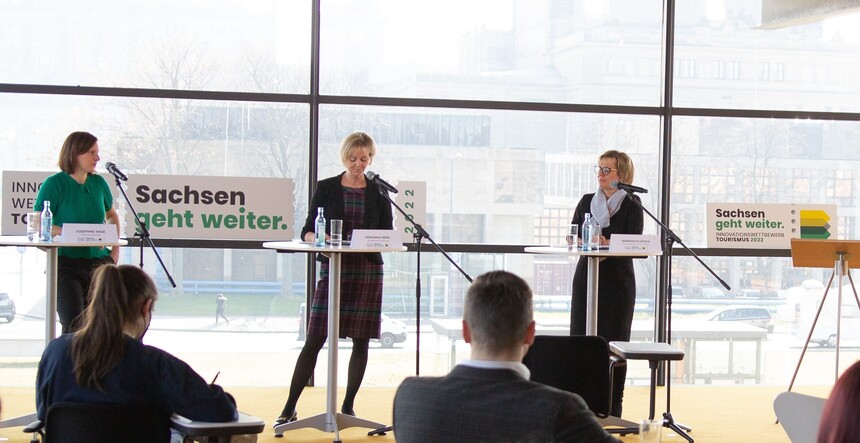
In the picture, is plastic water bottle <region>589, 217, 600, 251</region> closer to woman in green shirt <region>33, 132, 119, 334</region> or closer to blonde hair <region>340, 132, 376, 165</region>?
blonde hair <region>340, 132, 376, 165</region>

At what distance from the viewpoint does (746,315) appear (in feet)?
22.7

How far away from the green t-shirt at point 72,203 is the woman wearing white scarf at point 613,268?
2.64m

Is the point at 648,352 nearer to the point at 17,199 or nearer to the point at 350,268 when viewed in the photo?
the point at 350,268

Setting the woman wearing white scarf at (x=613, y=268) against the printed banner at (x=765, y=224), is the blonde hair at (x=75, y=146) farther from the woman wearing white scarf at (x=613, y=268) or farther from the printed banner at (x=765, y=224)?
the printed banner at (x=765, y=224)

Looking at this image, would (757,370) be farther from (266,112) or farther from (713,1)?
(266,112)

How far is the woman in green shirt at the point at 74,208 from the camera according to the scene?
4.75m

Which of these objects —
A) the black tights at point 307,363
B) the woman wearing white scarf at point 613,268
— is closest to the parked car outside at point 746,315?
the woman wearing white scarf at point 613,268

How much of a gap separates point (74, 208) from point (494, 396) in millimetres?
3565

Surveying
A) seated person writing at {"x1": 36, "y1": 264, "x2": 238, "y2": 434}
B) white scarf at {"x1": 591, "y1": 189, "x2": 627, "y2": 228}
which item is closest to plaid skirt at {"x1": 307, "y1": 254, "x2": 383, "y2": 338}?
white scarf at {"x1": 591, "y1": 189, "x2": 627, "y2": 228}

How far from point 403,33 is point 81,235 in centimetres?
289

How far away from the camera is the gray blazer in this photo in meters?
1.83

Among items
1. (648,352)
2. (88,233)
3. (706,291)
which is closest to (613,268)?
(648,352)

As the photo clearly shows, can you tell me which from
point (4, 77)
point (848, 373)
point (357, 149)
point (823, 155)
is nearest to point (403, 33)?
point (357, 149)

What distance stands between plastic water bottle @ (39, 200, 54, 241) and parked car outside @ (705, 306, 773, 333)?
4.62 m
